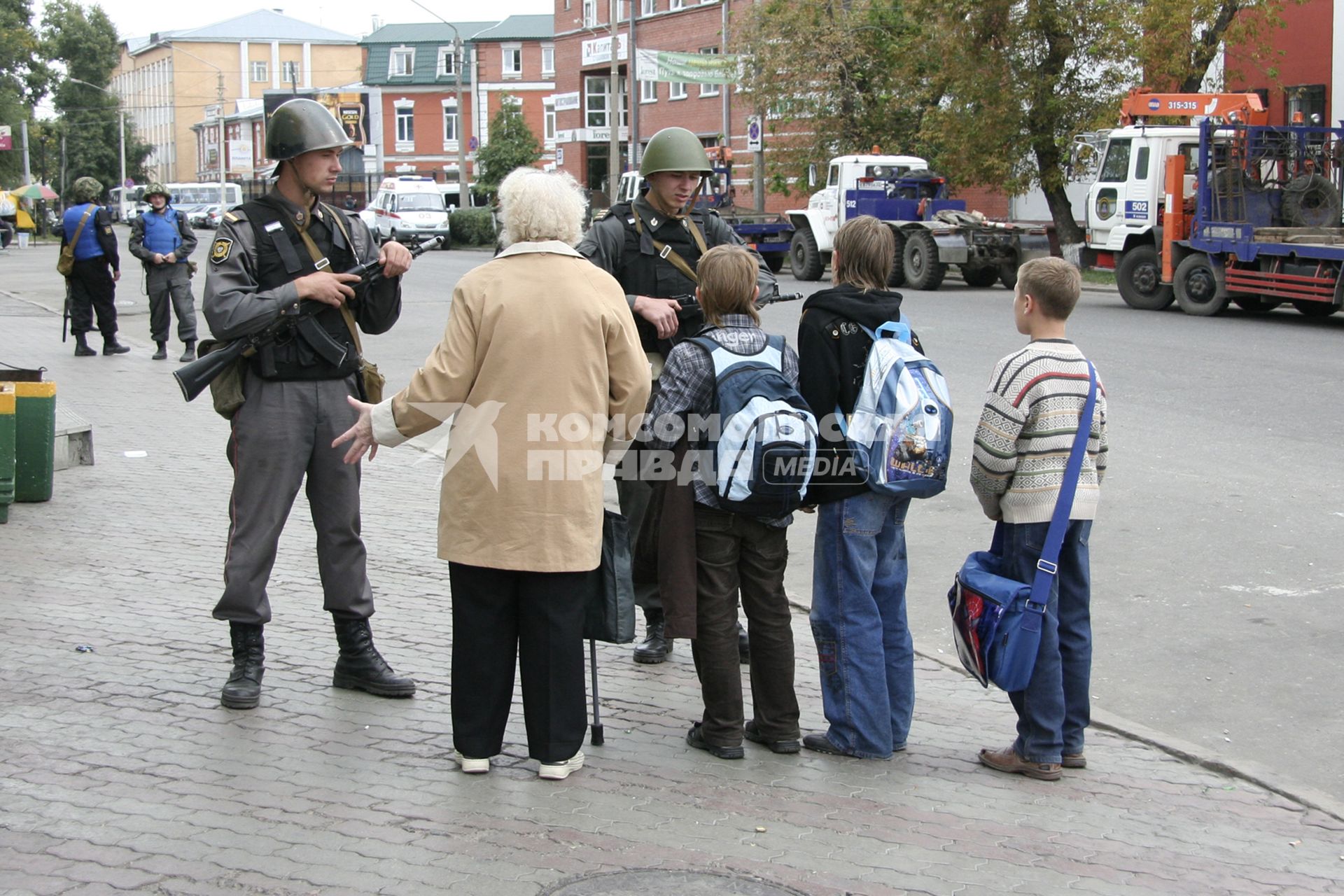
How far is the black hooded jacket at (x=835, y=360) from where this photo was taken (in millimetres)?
4395

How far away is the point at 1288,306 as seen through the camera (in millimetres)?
22359

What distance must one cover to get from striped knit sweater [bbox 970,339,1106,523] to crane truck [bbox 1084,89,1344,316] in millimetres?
15348

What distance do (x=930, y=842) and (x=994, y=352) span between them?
39.7 ft

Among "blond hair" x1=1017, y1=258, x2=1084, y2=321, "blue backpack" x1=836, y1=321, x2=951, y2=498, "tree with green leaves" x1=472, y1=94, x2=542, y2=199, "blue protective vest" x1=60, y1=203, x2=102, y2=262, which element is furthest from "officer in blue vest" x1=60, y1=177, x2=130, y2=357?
"tree with green leaves" x1=472, y1=94, x2=542, y2=199

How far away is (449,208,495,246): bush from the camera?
47.9 metres

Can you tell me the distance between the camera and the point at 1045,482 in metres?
4.26

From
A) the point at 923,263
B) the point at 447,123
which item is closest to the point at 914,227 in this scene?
the point at 923,263

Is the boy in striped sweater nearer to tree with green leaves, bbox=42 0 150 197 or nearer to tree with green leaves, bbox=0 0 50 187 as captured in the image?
tree with green leaves, bbox=0 0 50 187

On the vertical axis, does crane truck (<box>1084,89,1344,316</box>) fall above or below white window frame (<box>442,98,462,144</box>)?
below

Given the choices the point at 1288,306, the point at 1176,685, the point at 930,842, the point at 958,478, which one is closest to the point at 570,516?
the point at 930,842

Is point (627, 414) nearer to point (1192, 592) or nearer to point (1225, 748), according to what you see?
point (1225, 748)

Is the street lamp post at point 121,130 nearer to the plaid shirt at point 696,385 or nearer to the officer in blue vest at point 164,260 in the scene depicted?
the officer in blue vest at point 164,260

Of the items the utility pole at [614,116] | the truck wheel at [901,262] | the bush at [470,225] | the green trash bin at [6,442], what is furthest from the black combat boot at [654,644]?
the bush at [470,225]

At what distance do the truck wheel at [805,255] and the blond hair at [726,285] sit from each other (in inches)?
969
